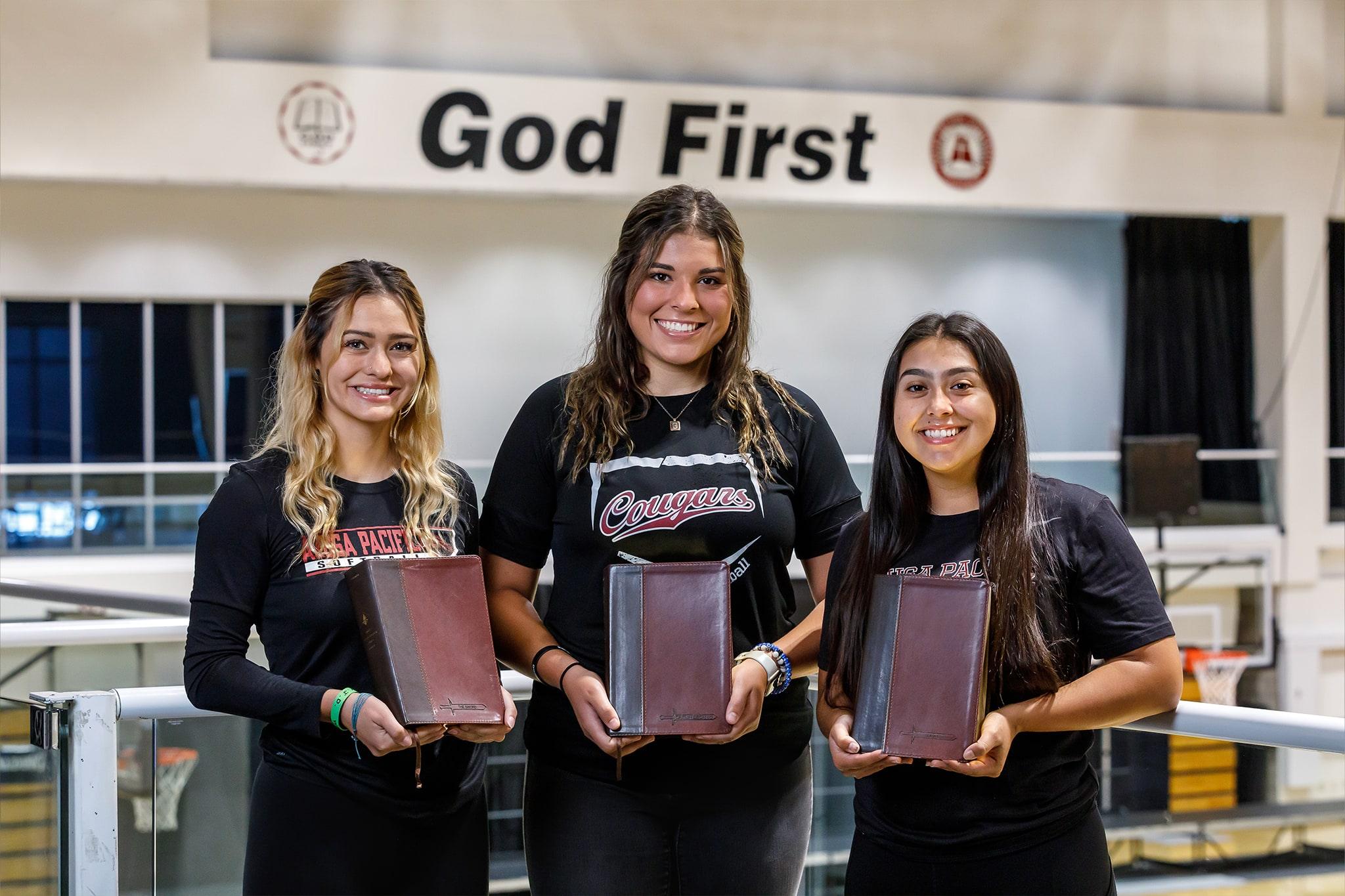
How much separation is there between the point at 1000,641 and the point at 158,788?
1250 mm

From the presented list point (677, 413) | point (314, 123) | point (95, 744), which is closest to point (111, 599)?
point (95, 744)

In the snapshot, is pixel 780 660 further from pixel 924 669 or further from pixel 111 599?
pixel 111 599

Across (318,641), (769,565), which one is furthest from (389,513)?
(769,565)

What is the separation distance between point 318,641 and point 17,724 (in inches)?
17.4

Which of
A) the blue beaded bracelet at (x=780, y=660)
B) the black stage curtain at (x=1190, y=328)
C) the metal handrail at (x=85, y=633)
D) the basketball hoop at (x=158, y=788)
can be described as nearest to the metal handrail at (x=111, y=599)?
the metal handrail at (x=85, y=633)

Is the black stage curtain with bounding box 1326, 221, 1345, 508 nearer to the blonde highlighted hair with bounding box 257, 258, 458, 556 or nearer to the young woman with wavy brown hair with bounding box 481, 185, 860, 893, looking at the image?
the young woman with wavy brown hair with bounding box 481, 185, 860, 893

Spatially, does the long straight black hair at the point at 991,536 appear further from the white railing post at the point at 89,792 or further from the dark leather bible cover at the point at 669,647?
the white railing post at the point at 89,792

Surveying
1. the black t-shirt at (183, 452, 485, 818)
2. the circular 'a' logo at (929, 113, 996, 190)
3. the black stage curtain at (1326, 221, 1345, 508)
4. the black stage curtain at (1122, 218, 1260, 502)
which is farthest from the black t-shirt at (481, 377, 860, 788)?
the black stage curtain at (1326, 221, 1345, 508)

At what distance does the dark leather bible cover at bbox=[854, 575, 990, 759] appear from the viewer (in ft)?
4.88

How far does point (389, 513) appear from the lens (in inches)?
68.4

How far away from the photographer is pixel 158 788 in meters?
1.91

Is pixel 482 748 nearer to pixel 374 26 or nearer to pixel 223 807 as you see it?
pixel 223 807

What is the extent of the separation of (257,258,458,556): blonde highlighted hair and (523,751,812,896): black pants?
0.40 m

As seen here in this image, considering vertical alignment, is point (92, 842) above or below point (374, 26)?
below
